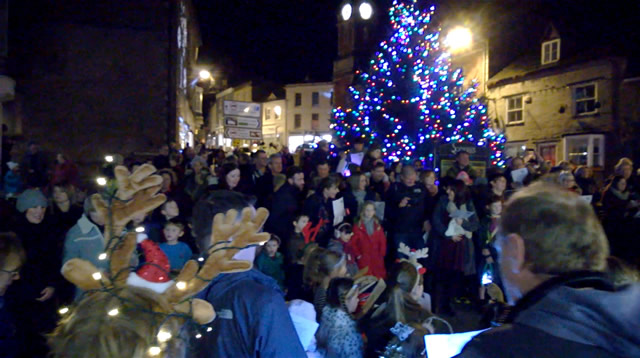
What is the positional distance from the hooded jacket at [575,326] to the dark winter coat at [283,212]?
6.48 metres

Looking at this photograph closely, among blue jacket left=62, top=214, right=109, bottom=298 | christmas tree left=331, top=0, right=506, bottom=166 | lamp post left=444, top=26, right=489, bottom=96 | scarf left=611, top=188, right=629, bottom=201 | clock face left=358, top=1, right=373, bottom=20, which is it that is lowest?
blue jacket left=62, top=214, right=109, bottom=298

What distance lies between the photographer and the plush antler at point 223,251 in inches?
83.4

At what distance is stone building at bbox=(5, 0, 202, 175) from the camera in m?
17.8

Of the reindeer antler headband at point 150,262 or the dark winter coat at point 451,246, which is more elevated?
the reindeer antler headband at point 150,262

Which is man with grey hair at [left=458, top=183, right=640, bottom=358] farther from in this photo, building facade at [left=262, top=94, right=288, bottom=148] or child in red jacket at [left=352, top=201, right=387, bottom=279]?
building facade at [left=262, top=94, right=288, bottom=148]

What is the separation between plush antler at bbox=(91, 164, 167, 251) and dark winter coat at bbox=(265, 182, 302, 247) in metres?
5.75

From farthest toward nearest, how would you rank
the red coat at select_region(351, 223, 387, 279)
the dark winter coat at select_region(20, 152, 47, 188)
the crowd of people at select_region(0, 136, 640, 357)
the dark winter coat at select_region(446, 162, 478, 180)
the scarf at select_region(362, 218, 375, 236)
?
1. the dark winter coat at select_region(20, 152, 47, 188)
2. the dark winter coat at select_region(446, 162, 478, 180)
3. the scarf at select_region(362, 218, 375, 236)
4. the red coat at select_region(351, 223, 387, 279)
5. the crowd of people at select_region(0, 136, 640, 357)

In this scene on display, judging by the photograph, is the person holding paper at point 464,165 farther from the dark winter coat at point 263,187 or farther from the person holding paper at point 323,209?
the dark winter coat at point 263,187

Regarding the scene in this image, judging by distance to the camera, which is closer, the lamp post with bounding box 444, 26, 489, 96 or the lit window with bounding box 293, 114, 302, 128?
the lamp post with bounding box 444, 26, 489, 96

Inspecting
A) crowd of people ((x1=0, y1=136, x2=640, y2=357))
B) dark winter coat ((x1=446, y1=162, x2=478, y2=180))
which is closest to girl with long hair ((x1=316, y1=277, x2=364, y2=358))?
crowd of people ((x1=0, y1=136, x2=640, y2=357))

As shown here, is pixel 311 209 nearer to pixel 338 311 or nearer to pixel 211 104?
pixel 338 311

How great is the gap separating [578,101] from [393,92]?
1215 cm

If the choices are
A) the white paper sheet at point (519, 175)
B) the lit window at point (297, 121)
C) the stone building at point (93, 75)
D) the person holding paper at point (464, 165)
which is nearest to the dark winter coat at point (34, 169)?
the stone building at point (93, 75)

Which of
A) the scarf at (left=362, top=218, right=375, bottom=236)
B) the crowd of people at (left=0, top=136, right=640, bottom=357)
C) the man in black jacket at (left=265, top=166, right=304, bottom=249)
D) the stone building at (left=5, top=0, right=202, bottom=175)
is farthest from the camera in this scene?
the stone building at (left=5, top=0, right=202, bottom=175)
